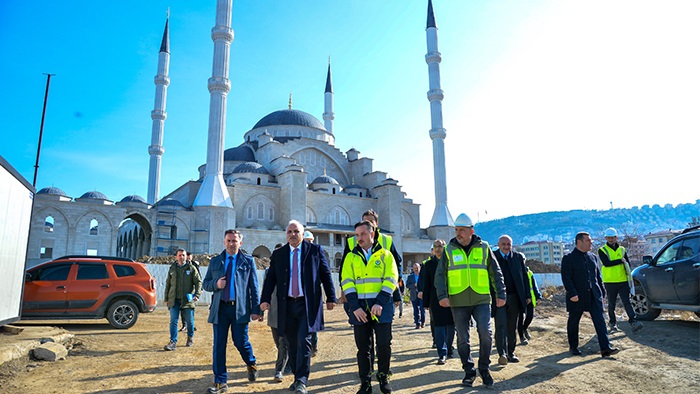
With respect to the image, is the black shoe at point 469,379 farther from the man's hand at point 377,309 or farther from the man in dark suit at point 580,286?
the man in dark suit at point 580,286

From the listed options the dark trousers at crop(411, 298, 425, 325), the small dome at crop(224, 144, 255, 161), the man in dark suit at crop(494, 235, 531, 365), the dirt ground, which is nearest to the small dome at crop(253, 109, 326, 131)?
the small dome at crop(224, 144, 255, 161)

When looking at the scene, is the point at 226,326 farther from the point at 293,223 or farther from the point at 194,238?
the point at 194,238

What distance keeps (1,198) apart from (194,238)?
24.7m

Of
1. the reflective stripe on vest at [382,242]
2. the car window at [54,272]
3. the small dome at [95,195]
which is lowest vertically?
the car window at [54,272]

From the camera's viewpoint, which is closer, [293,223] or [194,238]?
[293,223]

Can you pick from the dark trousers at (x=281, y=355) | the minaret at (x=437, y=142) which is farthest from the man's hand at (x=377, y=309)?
the minaret at (x=437, y=142)

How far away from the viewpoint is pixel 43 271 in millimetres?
8328

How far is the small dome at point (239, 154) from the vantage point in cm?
3991

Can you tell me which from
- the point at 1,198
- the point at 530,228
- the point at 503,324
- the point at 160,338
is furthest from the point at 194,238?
the point at 530,228

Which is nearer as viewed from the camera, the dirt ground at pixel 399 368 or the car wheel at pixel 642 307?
the dirt ground at pixel 399 368

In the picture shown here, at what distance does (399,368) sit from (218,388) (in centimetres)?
212

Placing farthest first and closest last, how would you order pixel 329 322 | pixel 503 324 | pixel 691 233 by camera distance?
pixel 329 322 → pixel 691 233 → pixel 503 324

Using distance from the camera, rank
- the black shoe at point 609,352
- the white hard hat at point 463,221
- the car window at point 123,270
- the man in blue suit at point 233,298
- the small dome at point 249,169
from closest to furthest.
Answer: the man in blue suit at point 233,298, the white hard hat at point 463,221, the black shoe at point 609,352, the car window at point 123,270, the small dome at point 249,169

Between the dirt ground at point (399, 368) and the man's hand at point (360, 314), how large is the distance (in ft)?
3.01
